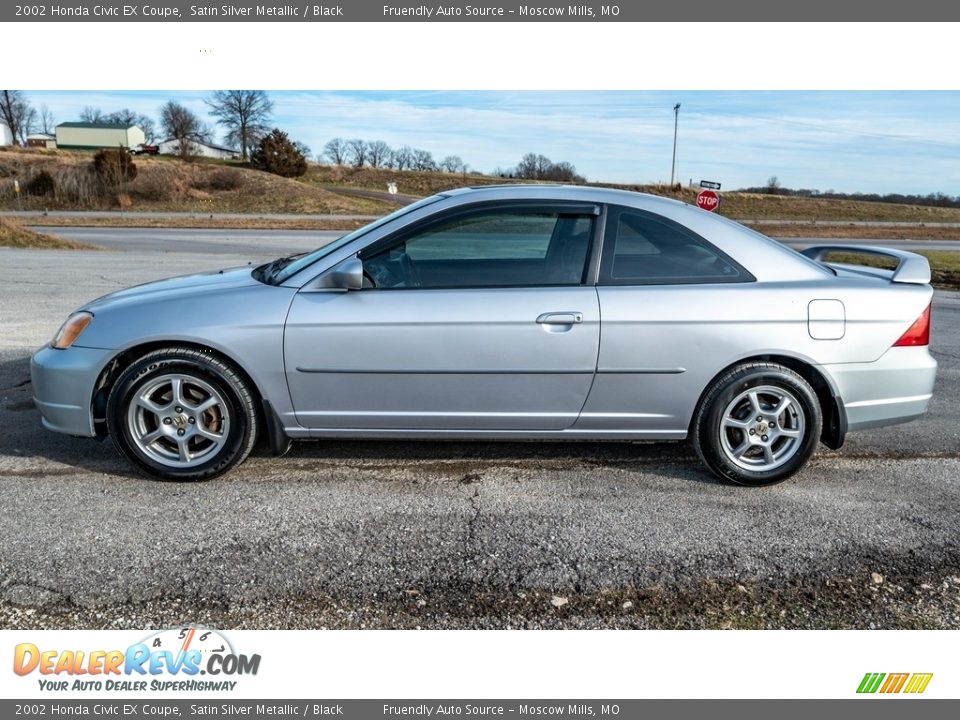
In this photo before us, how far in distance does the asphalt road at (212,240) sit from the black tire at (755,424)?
1726 centimetres

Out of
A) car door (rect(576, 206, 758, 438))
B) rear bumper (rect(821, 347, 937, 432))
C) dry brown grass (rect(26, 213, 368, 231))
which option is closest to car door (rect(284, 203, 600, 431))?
car door (rect(576, 206, 758, 438))

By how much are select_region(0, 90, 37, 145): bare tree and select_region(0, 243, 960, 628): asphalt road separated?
84.3 m

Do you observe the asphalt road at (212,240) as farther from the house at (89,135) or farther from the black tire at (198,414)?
the house at (89,135)

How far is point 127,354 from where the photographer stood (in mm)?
4062

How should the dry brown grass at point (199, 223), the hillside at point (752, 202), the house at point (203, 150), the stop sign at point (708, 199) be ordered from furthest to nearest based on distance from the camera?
the house at point (203, 150) < the hillside at point (752, 202) < the dry brown grass at point (199, 223) < the stop sign at point (708, 199)

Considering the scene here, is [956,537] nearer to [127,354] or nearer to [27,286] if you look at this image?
[127,354]

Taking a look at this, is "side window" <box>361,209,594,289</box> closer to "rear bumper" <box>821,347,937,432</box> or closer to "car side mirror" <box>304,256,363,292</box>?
"car side mirror" <box>304,256,363,292</box>

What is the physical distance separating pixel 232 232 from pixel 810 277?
2764 centimetres

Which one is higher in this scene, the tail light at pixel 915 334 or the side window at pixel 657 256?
the side window at pixel 657 256

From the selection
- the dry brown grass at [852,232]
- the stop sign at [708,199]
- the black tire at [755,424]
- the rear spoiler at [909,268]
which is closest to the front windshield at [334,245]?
the black tire at [755,424]

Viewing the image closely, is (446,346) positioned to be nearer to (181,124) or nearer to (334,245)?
(334,245)

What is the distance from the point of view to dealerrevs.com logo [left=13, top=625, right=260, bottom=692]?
254 cm

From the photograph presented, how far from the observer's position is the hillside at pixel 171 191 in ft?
150

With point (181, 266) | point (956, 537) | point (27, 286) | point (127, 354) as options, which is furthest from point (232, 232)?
point (956, 537)
